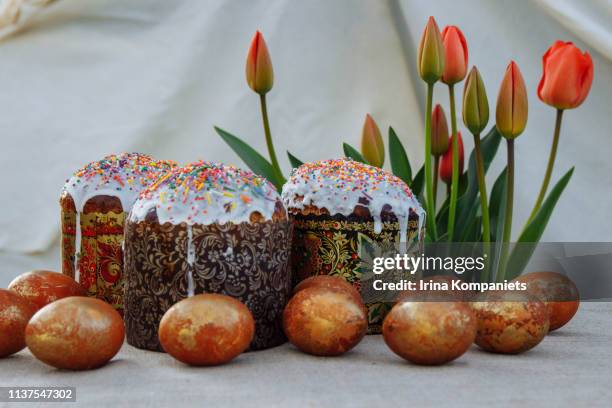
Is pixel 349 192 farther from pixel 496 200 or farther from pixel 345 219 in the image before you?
pixel 496 200

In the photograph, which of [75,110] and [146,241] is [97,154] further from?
[146,241]

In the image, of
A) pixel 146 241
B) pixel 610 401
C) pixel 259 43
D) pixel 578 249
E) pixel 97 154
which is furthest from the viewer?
pixel 97 154

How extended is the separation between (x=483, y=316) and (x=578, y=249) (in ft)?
1.38

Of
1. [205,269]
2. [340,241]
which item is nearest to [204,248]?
[205,269]

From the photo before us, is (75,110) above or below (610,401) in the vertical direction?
above

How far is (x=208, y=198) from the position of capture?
57cm

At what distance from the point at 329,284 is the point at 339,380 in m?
0.11

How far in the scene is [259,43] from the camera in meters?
0.72

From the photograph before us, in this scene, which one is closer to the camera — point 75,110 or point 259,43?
point 259,43

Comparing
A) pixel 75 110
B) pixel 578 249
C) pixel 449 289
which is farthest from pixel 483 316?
pixel 75 110

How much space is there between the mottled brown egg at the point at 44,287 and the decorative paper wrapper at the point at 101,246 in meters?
0.03

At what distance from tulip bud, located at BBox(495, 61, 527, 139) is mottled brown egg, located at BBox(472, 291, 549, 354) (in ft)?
0.50

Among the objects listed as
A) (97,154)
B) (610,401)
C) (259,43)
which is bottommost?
(610,401)

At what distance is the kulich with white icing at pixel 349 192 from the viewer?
634 mm
